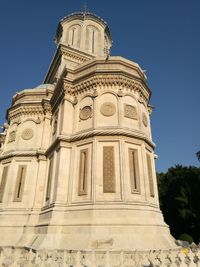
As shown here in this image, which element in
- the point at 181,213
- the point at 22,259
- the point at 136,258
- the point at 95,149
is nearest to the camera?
the point at 136,258

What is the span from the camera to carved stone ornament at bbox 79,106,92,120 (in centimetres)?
1395

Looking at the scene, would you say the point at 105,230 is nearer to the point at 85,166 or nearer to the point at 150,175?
the point at 85,166

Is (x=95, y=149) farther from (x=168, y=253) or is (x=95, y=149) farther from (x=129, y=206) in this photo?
(x=168, y=253)

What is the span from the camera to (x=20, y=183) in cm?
1552

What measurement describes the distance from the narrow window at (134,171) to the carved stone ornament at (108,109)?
265cm

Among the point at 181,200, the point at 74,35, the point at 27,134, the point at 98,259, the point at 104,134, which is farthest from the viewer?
the point at 74,35

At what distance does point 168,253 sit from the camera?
24.0ft

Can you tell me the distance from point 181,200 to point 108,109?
1639 centimetres

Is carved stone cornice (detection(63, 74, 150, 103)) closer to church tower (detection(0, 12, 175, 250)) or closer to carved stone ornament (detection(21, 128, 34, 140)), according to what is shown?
church tower (detection(0, 12, 175, 250))

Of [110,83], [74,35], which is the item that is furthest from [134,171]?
[74,35]

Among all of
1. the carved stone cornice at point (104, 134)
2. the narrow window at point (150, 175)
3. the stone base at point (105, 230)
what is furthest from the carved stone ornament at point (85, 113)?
the stone base at point (105, 230)

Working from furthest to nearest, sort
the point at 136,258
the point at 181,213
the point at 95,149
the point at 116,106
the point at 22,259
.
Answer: the point at 181,213 → the point at 116,106 → the point at 95,149 → the point at 22,259 → the point at 136,258

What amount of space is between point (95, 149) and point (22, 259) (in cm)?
660

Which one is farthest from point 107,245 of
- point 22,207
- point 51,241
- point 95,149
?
point 22,207
